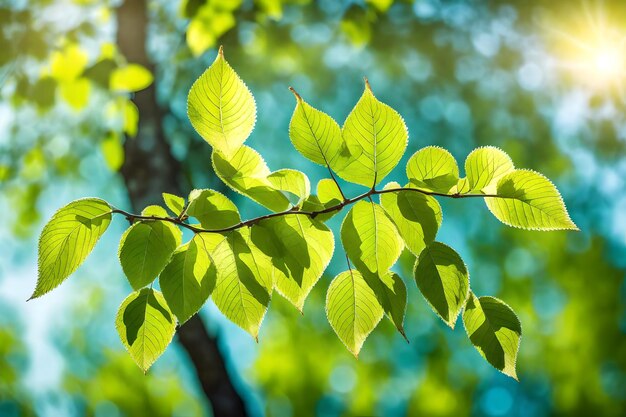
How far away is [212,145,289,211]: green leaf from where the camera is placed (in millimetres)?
440

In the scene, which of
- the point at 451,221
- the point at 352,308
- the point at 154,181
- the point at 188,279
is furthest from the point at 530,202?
the point at 451,221

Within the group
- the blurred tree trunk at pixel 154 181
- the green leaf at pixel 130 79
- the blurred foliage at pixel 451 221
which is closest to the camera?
the green leaf at pixel 130 79

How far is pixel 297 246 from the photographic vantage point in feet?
1.48

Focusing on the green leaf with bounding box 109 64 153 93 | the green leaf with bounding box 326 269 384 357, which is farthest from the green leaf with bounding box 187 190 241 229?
the green leaf with bounding box 109 64 153 93

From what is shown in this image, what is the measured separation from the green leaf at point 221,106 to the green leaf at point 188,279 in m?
0.10

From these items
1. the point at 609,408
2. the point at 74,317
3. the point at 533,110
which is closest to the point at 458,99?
the point at 533,110

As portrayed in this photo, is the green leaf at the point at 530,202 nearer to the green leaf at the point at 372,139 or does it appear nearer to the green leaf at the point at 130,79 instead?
the green leaf at the point at 372,139

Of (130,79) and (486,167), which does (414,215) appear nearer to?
(486,167)

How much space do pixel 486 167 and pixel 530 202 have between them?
45mm

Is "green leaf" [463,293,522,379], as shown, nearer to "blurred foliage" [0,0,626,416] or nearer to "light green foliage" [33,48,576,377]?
"light green foliage" [33,48,576,377]

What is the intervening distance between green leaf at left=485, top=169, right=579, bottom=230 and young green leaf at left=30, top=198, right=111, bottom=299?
0.33 metres

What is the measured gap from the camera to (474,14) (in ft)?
17.3

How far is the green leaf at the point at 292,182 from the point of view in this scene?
1.48ft

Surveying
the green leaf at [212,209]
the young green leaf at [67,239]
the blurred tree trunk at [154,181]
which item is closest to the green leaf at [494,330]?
the green leaf at [212,209]
